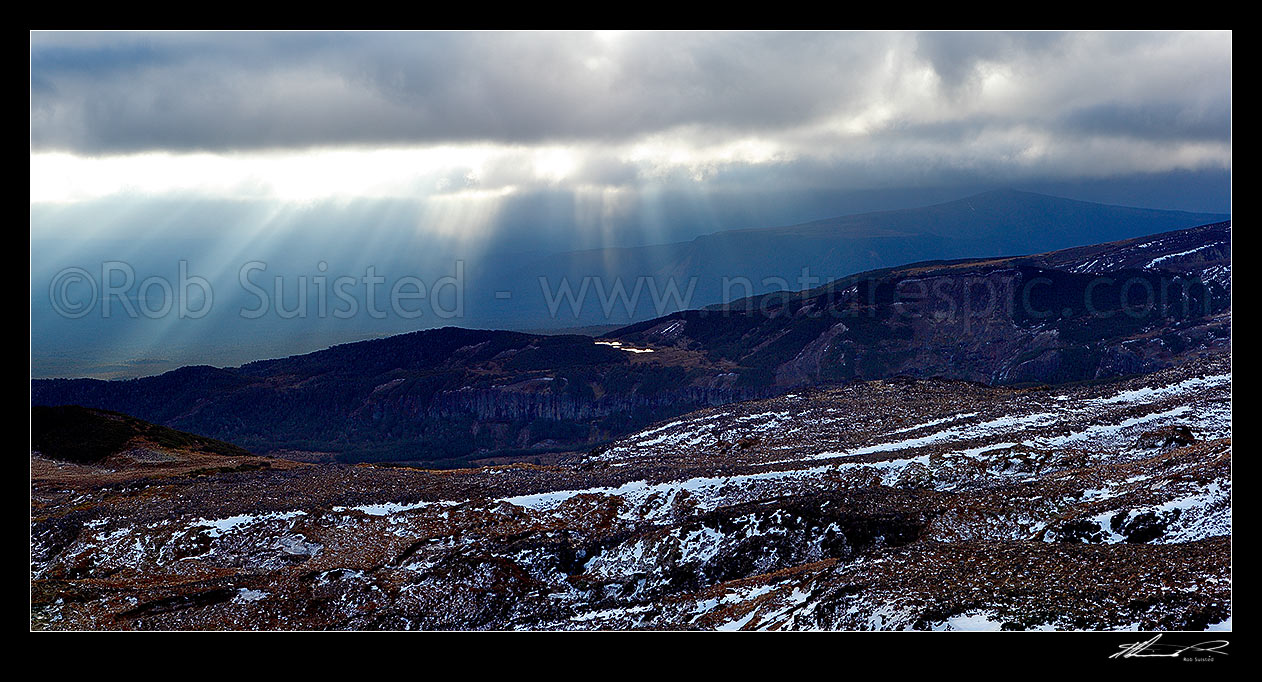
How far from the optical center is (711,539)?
3312cm

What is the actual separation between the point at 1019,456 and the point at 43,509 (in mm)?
48143

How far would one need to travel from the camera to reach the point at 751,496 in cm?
3753

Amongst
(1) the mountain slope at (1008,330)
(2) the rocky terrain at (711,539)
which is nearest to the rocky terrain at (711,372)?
(1) the mountain slope at (1008,330)

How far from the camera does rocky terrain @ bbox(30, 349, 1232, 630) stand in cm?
2395

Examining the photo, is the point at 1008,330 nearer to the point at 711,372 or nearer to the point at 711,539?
the point at 711,372

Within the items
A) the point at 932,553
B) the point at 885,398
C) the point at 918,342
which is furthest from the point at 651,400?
the point at 932,553
